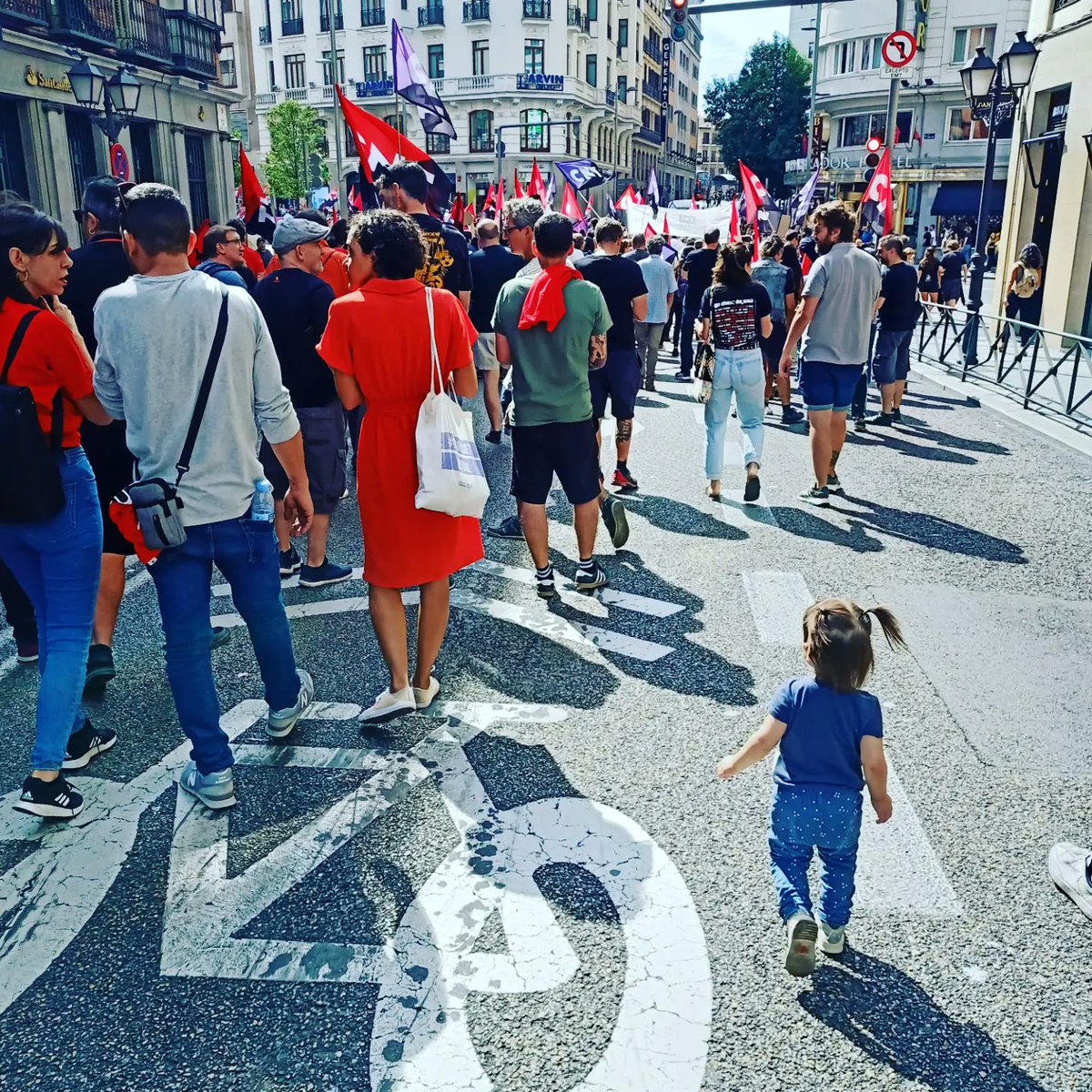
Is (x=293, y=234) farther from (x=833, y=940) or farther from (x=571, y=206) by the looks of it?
(x=571, y=206)

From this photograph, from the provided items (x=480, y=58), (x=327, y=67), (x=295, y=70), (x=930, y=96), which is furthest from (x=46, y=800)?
(x=295, y=70)

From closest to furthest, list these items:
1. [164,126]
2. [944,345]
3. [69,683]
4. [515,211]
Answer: [69,683] → [515,211] → [944,345] → [164,126]

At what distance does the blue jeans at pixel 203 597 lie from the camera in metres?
3.57

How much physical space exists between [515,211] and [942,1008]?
642cm

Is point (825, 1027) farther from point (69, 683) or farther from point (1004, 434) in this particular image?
point (1004, 434)

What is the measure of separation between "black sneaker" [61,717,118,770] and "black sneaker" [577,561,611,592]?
264 centimetres

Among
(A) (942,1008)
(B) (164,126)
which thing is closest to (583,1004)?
(A) (942,1008)

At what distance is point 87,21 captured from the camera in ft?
73.9

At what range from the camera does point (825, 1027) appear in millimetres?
2662

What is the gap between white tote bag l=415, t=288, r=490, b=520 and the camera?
4.00m

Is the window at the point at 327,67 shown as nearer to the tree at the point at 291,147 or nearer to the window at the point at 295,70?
the window at the point at 295,70

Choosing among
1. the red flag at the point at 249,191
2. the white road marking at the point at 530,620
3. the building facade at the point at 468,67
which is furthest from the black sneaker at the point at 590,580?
the building facade at the point at 468,67

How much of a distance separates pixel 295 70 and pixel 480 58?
12529mm

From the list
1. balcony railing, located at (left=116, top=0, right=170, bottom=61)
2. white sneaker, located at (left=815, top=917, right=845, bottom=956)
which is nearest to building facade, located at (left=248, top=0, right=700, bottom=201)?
balcony railing, located at (left=116, top=0, right=170, bottom=61)
